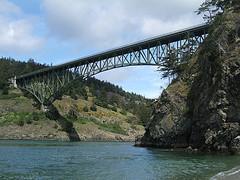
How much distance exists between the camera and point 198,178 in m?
36.8

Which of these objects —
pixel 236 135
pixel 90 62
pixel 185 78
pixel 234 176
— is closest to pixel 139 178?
pixel 234 176

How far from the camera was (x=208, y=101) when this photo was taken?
236 feet

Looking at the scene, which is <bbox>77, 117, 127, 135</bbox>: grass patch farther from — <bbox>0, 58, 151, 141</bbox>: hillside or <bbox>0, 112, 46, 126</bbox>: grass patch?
<bbox>0, 112, 46, 126</bbox>: grass patch

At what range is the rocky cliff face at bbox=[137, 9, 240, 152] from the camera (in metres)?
67.3

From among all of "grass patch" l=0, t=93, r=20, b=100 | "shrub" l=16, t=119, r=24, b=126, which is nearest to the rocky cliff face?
"shrub" l=16, t=119, r=24, b=126

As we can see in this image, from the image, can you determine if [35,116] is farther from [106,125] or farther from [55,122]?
[106,125]

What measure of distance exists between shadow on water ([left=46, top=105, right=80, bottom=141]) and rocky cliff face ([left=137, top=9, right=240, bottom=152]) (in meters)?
75.4

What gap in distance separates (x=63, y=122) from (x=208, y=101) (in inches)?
4144

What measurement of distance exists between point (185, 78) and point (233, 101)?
79.1 feet

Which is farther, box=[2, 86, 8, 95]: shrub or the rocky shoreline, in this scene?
box=[2, 86, 8, 95]: shrub

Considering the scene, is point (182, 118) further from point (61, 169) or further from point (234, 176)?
point (234, 176)

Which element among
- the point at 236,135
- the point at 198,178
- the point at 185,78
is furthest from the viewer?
the point at 185,78

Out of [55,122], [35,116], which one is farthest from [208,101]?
[35,116]

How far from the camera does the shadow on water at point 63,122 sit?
165 m
